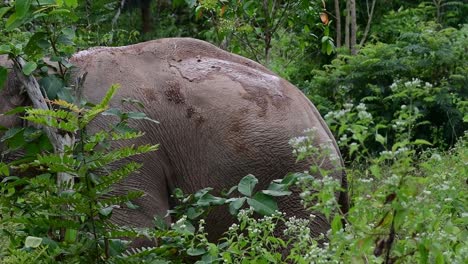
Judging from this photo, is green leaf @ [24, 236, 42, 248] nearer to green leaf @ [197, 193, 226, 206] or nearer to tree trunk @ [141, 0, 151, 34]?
green leaf @ [197, 193, 226, 206]

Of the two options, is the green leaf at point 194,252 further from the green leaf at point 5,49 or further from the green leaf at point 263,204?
the green leaf at point 5,49

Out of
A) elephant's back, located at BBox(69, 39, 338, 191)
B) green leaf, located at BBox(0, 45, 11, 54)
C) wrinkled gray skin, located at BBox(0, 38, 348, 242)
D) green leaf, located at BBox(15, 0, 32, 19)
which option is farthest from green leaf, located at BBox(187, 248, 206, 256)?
elephant's back, located at BBox(69, 39, 338, 191)

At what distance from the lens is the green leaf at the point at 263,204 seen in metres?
3.94

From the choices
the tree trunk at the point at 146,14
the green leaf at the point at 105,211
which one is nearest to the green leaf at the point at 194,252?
the green leaf at the point at 105,211

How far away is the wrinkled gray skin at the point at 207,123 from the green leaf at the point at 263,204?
5.84ft

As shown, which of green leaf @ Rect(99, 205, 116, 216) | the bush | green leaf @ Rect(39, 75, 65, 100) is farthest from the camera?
the bush

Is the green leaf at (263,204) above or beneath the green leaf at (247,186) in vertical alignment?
beneath

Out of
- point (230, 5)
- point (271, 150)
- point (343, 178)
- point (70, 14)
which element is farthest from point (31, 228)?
point (230, 5)

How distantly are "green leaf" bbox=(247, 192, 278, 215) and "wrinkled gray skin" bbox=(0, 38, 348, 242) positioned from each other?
1.78 metres

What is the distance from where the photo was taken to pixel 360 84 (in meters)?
12.4

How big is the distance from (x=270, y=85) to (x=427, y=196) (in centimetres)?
290

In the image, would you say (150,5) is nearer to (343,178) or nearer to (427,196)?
(343,178)

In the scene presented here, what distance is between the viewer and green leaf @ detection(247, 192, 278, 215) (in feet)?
12.9

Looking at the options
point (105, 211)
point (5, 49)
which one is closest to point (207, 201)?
point (105, 211)
